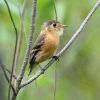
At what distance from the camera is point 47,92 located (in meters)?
7.56

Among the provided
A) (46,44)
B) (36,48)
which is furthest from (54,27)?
(36,48)

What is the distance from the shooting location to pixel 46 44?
7406mm

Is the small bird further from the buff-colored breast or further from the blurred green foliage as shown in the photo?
the blurred green foliage

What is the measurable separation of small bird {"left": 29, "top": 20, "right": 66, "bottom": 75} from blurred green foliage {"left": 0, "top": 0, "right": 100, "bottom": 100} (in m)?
0.13

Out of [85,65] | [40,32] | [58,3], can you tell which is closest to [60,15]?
[58,3]

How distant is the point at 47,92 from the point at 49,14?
4.73 ft

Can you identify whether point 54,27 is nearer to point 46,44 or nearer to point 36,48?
point 46,44

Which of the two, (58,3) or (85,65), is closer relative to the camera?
(58,3)

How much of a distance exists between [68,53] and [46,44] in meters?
0.42

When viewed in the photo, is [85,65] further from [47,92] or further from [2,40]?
[2,40]

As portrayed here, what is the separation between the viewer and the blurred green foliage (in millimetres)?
6515

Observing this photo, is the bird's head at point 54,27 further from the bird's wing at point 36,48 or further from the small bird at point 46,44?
the bird's wing at point 36,48

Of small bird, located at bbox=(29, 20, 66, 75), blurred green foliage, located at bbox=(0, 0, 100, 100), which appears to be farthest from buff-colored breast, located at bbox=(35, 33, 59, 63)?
blurred green foliage, located at bbox=(0, 0, 100, 100)

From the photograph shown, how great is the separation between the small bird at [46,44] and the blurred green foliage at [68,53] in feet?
0.41
